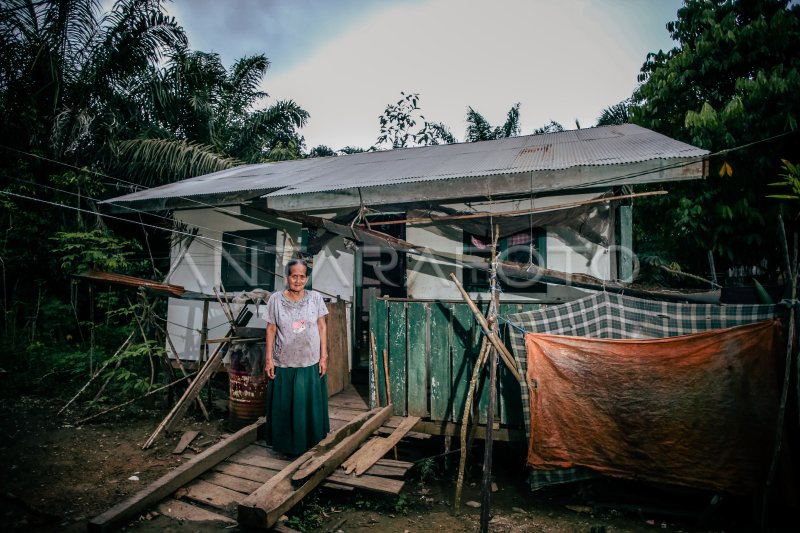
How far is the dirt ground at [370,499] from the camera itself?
356 cm

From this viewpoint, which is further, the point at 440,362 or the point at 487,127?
the point at 487,127

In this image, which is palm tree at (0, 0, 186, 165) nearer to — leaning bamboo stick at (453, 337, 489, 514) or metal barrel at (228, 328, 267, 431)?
metal barrel at (228, 328, 267, 431)

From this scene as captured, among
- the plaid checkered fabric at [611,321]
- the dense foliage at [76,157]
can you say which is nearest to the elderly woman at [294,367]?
the plaid checkered fabric at [611,321]

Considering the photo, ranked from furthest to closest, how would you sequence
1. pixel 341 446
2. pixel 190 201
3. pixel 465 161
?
pixel 190 201 < pixel 465 161 < pixel 341 446

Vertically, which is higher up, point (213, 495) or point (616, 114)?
point (616, 114)

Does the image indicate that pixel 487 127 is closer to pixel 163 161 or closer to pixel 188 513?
pixel 163 161

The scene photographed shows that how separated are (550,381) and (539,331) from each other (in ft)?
1.58

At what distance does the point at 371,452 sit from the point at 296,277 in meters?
1.92

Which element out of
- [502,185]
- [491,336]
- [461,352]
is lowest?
[461,352]

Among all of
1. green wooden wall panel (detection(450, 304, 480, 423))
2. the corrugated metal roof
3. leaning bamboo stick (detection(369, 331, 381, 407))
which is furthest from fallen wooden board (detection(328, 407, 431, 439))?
the corrugated metal roof

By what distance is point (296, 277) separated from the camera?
4.11 metres

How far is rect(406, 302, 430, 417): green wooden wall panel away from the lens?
4723mm

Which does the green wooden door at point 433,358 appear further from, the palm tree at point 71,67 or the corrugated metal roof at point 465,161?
the palm tree at point 71,67

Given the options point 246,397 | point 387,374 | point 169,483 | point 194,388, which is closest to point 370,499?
point 387,374
